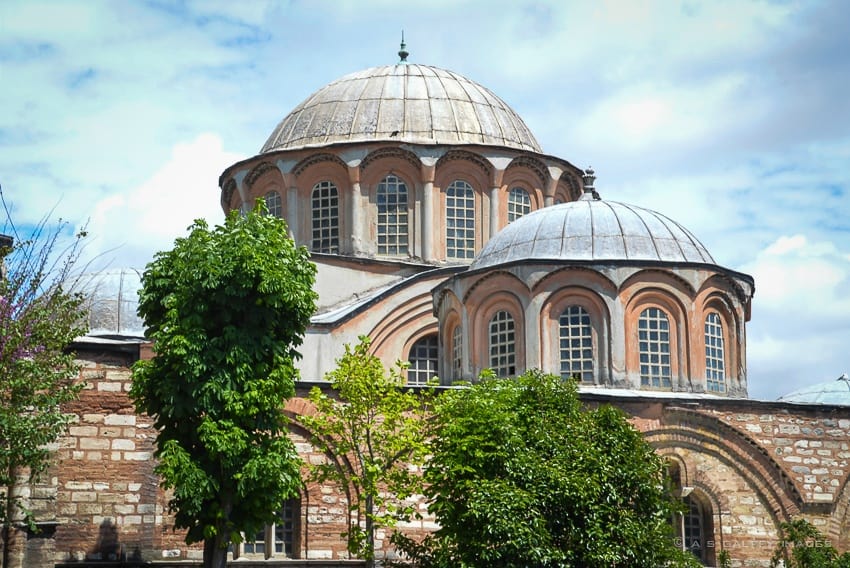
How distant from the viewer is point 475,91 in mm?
40031

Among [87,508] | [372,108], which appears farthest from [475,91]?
[87,508]

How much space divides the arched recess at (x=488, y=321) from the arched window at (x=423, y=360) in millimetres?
2399

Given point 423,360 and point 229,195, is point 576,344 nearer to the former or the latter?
point 423,360

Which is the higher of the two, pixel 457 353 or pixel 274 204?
pixel 274 204

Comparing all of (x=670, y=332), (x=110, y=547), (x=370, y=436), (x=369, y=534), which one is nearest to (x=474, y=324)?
(x=670, y=332)

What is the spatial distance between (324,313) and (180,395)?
1181 cm

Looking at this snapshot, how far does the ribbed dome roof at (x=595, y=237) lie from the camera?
32156 millimetres

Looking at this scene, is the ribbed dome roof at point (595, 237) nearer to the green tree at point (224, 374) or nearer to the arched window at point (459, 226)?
the arched window at point (459, 226)

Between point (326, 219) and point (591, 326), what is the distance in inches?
340

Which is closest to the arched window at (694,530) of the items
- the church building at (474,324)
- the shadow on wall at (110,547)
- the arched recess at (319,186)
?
the church building at (474,324)

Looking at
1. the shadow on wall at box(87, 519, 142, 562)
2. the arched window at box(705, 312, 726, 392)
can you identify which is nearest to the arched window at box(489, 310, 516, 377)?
the arched window at box(705, 312, 726, 392)

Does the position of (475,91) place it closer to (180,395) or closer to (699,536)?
(699,536)

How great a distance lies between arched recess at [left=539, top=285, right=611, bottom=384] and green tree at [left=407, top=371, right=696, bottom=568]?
5.43 meters

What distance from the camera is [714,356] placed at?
32.4m
